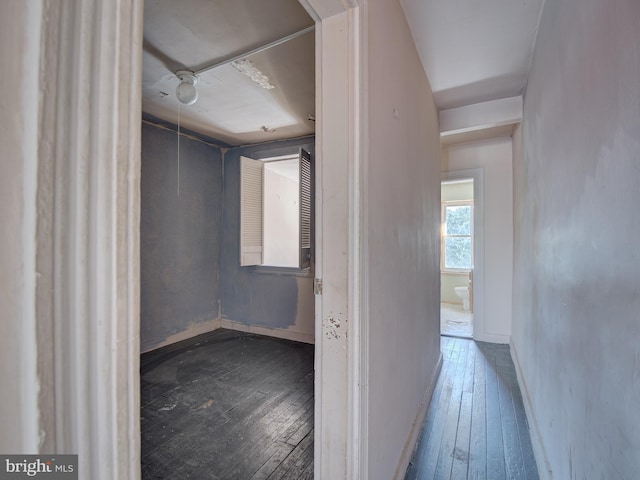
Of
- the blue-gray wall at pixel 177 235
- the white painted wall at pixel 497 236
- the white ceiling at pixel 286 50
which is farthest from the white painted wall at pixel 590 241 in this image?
the blue-gray wall at pixel 177 235

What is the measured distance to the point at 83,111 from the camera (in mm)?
325

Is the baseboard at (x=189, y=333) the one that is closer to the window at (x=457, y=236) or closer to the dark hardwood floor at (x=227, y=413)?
the dark hardwood floor at (x=227, y=413)

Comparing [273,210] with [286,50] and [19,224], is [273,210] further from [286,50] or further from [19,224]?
[19,224]

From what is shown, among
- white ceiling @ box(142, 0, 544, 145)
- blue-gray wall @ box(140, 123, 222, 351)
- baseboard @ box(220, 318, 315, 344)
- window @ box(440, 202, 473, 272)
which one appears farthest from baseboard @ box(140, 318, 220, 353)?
window @ box(440, 202, 473, 272)

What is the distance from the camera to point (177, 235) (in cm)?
353

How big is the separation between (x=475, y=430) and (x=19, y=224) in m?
2.41

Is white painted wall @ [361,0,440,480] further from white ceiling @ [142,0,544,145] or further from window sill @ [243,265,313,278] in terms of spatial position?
window sill @ [243,265,313,278]

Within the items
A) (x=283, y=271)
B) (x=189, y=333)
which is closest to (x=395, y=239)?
(x=283, y=271)

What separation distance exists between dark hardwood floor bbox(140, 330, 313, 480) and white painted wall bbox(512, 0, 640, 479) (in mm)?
1262

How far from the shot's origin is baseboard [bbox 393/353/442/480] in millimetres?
1570

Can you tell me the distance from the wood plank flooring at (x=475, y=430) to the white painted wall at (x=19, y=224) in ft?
6.01

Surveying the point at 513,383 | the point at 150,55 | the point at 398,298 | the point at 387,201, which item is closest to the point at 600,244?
the point at 387,201

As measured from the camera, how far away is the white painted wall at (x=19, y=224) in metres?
0.27

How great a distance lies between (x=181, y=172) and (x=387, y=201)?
2.91 m
